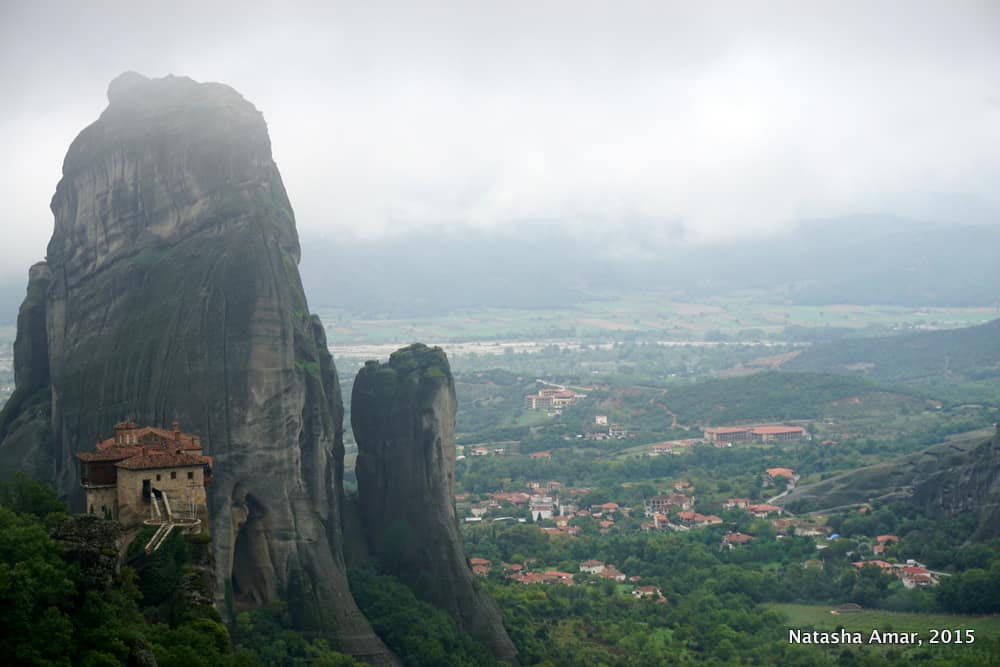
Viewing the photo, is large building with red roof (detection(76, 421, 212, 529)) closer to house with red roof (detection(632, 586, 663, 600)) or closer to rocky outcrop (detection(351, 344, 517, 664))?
rocky outcrop (detection(351, 344, 517, 664))

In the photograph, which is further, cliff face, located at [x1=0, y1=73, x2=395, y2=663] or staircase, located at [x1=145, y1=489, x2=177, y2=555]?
cliff face, located at [x1=0, y1=73, x2=395, y2=663]

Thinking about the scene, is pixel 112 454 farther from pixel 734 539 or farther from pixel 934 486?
pixel 934 486

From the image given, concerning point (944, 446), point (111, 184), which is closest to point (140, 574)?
point (111, 184)

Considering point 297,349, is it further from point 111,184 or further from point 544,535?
point 544,535

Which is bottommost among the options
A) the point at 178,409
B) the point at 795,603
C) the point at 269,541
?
the point at 795,603

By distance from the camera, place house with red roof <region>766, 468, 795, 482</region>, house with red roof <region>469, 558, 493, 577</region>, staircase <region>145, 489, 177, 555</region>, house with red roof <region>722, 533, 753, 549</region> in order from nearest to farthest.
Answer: staircase <region>145, 489, 177, 555</region>
house with red roof <region>469, 558, 493, 577</region>
house with red roof <region>722, 533, 753, 549</region>
house with red roof <region>766, 468, 795, 482</region>

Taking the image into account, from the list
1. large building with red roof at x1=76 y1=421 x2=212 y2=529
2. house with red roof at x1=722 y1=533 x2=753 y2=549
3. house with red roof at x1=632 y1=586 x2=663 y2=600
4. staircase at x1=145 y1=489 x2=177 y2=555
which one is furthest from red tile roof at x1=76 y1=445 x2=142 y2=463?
house with red roof at x1=722 y1=533 x2=753 y2=549

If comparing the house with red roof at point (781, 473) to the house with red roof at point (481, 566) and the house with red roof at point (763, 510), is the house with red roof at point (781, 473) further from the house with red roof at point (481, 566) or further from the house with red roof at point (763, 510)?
the house with red roof at point (481, 566)
